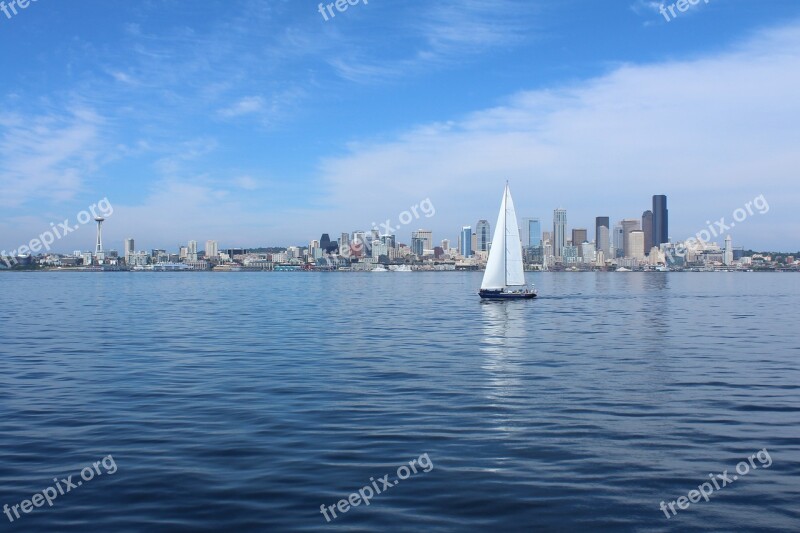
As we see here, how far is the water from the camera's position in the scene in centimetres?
1367

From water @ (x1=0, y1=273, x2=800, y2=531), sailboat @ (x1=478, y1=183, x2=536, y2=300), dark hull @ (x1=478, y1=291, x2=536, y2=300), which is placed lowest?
water @ (x1=0, y1=273, x2=800, y2=531)

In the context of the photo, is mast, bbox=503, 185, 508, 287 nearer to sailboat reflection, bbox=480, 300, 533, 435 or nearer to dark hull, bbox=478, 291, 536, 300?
dark hull, bbox=478, 291, 536, 300

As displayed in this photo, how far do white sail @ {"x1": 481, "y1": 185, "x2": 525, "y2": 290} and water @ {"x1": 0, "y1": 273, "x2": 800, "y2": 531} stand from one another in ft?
144

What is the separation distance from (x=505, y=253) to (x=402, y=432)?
67.7 metres

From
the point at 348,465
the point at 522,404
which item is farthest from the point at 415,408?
the point at 348,465

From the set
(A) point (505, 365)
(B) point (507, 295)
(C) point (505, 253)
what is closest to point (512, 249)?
(C) point (505, 253)

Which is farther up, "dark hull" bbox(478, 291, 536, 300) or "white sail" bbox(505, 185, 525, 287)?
"white sail" bbox(505, 185, 525, 287)

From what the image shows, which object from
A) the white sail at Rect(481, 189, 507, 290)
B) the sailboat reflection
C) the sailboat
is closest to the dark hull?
the sailboat

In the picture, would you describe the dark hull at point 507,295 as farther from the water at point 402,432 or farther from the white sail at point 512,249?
the water at point 402,432

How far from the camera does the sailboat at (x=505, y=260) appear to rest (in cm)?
8519

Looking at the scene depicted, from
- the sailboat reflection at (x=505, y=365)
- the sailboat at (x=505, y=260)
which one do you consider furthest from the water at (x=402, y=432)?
the sailboat at (x=505, y=260)

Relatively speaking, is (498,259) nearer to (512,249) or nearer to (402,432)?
(512,249)

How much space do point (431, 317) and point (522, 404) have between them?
40.3m

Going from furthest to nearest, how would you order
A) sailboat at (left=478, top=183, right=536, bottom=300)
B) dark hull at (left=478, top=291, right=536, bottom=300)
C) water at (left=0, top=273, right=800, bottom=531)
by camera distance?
sailboat at (left=478, top=183, right=536, bottom=300)
dark hull at (left=478, top=291, right=536, bottom=300)
water at (left=0, top=273, right=800, bottom=531)
